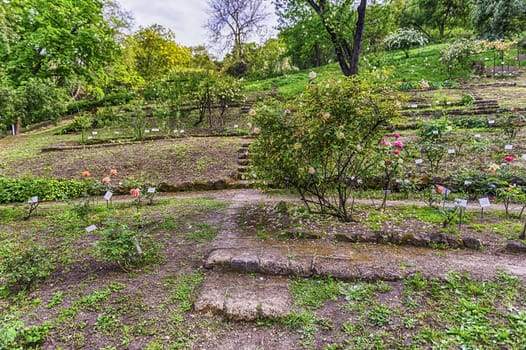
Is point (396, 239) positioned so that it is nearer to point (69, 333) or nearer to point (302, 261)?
point (302, 261)

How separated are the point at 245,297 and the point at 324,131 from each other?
70.8 inches

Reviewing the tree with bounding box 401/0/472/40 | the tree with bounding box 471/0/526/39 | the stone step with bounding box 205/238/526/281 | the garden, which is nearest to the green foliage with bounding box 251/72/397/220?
the garden

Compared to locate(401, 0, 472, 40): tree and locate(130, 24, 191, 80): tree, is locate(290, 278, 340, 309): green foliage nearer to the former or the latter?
locate(130, 24, 191, 80): tree

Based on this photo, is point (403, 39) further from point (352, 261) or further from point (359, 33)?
point (352, 261)

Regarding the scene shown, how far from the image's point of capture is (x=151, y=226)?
11.5ft

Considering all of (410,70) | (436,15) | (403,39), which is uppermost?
(436,15)

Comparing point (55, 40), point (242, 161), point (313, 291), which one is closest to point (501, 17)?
point (242, 161)

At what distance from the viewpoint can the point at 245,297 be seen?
6.85 ft

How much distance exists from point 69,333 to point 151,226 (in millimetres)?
1735

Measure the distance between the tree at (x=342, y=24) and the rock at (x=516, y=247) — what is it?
240 inches

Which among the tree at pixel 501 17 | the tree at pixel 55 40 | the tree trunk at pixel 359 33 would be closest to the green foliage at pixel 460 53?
the tree at pixel 501 17

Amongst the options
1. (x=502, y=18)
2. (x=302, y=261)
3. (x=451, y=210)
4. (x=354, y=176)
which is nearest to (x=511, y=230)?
(x=451, y=210)

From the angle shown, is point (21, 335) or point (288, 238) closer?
point (21, 335)

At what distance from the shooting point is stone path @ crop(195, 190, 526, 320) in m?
2.05
